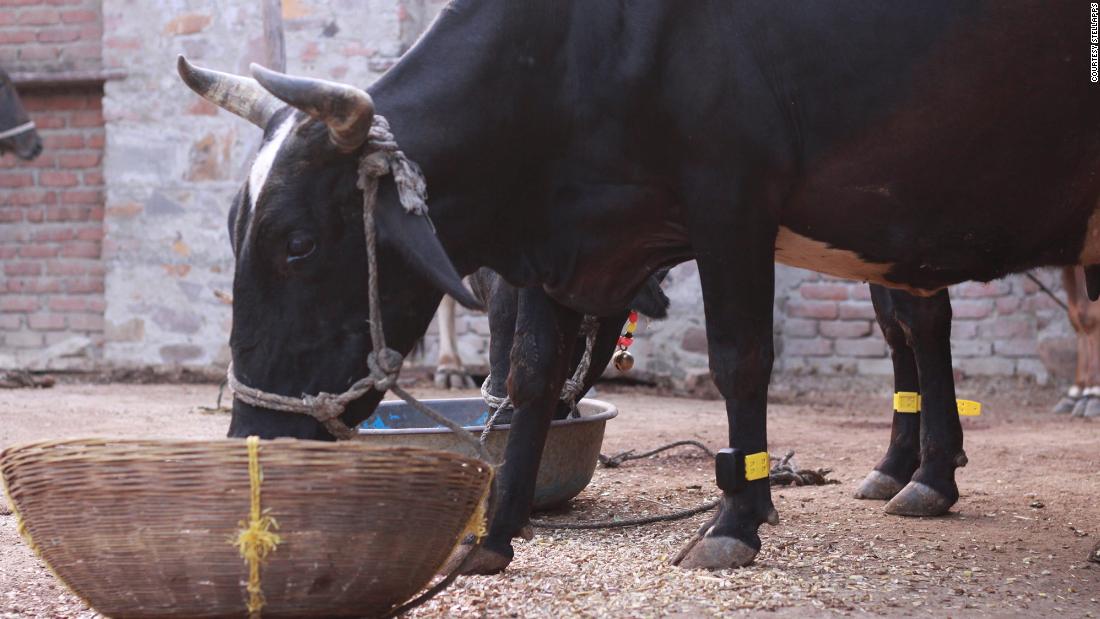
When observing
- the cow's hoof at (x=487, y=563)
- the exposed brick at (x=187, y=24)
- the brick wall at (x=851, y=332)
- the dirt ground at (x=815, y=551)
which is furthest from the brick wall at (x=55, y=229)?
the cow's hoof at (x=487, y=563)

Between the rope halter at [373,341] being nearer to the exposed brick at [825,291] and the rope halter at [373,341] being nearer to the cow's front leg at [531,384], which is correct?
the cow's front leg at [531,384]

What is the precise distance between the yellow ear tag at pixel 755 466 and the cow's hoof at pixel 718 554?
145 mm

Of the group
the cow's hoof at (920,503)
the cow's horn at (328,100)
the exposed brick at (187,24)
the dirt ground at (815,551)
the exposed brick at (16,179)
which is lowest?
the dirt ground at (815,551)

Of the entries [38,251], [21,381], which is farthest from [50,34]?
[21,381]

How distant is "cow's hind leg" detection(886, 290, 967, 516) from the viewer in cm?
370

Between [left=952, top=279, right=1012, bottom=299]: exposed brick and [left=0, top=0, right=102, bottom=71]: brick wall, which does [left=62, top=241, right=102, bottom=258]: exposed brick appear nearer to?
[left=0, top=0, right=102, bottom=71]: brick wall

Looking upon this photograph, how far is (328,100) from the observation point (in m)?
2.39

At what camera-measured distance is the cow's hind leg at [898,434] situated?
396 cm

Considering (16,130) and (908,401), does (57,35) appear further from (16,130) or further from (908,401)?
(908,401)

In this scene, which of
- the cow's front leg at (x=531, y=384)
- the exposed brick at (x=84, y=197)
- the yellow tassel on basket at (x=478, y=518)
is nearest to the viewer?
the yellow tassel on basket at (x=478, y=518)

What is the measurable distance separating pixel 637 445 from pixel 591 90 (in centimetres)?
276

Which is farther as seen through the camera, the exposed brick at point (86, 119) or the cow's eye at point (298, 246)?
the exposed brick at point (86, 119)

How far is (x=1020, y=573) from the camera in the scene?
2.88 metres

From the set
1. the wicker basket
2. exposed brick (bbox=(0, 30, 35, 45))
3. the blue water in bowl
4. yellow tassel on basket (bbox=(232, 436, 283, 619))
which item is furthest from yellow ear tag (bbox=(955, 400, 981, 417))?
exposed brick (bbox=(0, 30, 35, 45))
